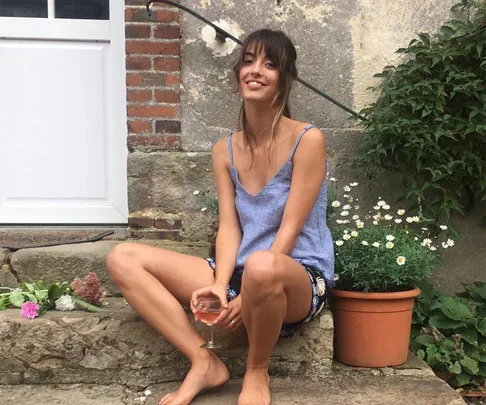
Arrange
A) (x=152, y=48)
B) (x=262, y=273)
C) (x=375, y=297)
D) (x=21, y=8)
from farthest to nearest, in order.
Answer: (x=21, y=8)
(x=152, y=48)
(x=375, y=297)
(x=262, y=273)

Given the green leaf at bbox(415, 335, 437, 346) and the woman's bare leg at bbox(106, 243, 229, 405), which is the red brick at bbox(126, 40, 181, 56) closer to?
the woman's bare leg at bbox(106, 243, 229, 405)

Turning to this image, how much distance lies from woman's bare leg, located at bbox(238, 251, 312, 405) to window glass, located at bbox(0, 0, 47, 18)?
2.13 metres

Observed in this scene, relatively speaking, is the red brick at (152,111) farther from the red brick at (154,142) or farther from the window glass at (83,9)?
the window glass at (83,9)

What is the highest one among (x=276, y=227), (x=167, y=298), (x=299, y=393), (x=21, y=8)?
(x=21, y=8)

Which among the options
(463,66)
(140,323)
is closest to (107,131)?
(140,323)

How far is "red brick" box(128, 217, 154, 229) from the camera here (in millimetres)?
3164

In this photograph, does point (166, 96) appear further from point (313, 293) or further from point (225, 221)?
point (313, 293)

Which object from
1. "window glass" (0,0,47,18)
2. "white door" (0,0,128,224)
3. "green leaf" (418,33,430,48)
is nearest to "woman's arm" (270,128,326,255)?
"green leaf" (418,33,430,48)

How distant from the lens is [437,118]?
2.97 metres

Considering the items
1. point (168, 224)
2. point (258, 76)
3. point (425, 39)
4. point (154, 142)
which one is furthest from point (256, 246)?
point (425, 39)

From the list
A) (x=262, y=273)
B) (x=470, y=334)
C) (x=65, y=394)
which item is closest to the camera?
(x=262, y=273)

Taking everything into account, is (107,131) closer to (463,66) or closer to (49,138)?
(49,138)

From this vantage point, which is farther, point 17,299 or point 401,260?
point 17,299

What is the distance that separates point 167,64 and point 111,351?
1470mm
